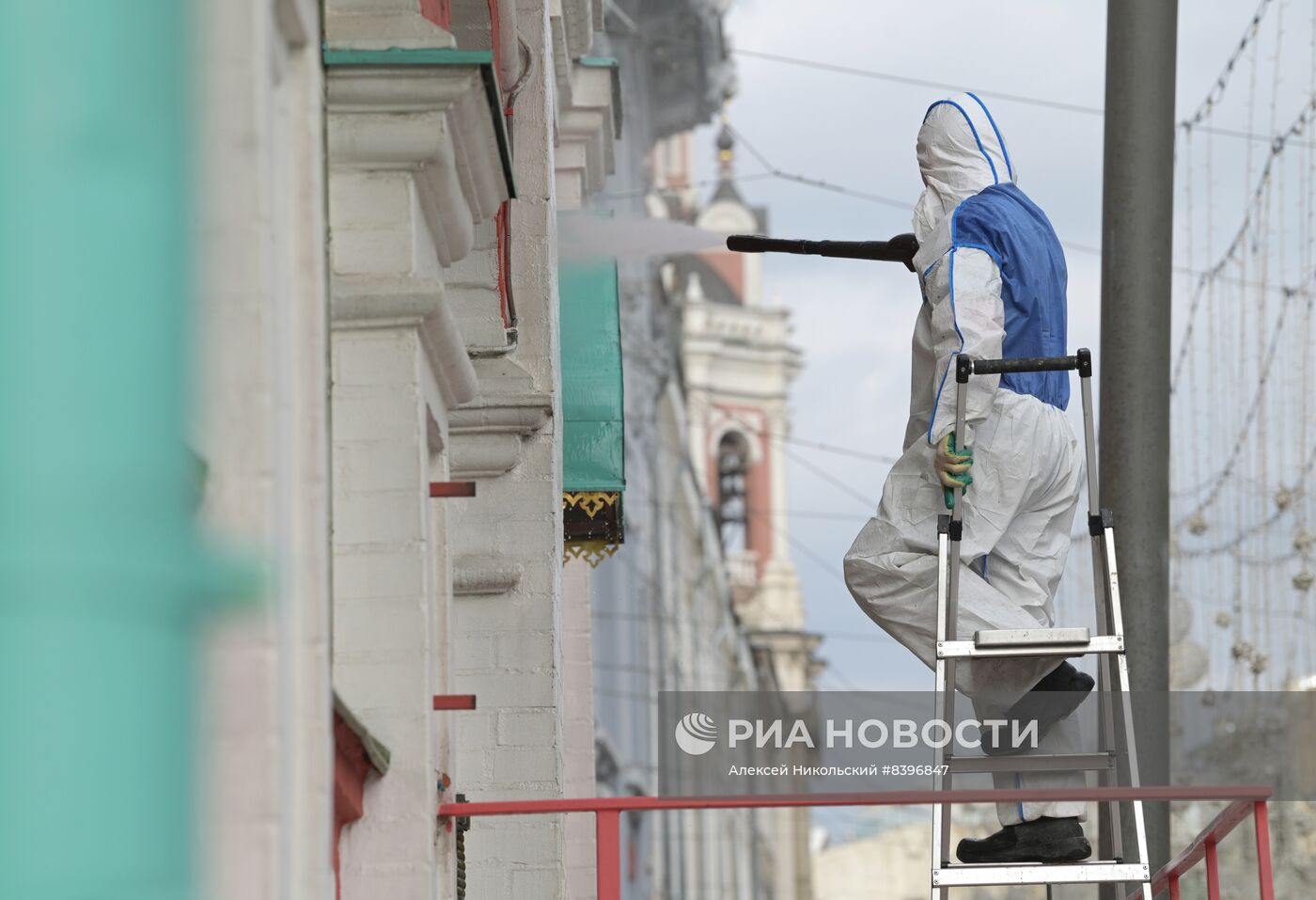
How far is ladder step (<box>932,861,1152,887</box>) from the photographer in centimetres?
650

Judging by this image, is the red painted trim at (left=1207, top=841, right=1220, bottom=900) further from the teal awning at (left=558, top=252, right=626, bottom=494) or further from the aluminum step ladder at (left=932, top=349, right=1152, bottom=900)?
the teal awning at (left=558, top=252, right=626, bottom=494)

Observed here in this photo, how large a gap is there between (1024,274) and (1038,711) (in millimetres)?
1230

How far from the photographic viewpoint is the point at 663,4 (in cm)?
4647

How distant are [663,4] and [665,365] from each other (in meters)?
8.65

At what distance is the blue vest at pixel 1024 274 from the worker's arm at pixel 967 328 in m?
0.05

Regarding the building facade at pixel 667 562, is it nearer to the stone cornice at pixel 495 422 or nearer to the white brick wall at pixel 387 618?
the white brick wall at pixel 387 618

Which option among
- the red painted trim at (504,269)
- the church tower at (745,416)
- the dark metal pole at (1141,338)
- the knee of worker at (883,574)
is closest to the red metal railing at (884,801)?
the knee of worker at (883,574)

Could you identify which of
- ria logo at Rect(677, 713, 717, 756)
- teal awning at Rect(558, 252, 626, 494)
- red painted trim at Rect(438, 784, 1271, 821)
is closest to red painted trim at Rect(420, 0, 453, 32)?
ria logo at Rect(677, 713, 717, 756)

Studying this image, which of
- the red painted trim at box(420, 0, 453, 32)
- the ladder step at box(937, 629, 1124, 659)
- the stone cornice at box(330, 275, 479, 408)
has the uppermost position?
the red painted trim at box(420, 0, 453, 32)

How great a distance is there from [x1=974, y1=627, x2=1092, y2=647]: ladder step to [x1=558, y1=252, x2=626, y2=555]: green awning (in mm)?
4623

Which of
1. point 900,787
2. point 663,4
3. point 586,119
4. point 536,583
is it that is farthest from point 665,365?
point 900,787

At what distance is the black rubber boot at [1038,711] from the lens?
7.09m

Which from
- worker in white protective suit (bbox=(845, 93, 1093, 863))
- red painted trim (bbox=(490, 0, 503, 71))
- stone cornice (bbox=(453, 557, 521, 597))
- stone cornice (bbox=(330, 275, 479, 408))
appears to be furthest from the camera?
red painted trim (bbox=(490, 0, 503, 71))

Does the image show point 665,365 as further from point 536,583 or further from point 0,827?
point 0,827
